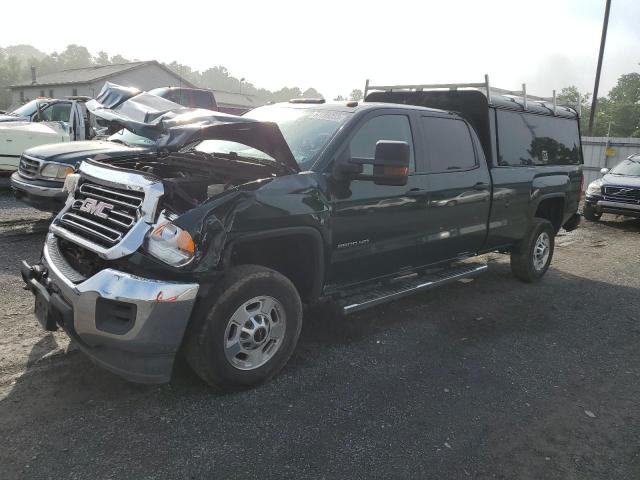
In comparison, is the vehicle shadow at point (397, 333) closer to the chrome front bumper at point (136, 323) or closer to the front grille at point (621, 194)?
the chrome front bumper at point (136, 323)

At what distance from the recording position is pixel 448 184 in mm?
4746

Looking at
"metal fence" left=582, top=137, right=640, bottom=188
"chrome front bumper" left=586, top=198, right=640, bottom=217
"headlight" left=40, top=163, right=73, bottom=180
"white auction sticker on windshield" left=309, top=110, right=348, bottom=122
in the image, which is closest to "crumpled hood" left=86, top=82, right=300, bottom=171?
"white auction sticker on windshield" left=309, top=110, right=348, bottom=122

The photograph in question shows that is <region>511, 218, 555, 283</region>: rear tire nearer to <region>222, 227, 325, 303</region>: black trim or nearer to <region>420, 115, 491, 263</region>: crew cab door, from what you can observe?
<region>420, 115, 491, 263</region>: crew cab door

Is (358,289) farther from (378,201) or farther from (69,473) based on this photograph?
(69,473)

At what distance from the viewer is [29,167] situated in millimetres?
6797

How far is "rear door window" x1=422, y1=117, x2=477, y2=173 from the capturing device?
4.69 meters

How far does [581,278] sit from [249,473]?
5.91 meters

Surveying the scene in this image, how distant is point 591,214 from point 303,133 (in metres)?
10.4

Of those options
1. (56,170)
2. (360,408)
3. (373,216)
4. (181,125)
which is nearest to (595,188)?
(373,216)

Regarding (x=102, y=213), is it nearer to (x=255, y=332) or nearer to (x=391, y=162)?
(x=255, y=332)

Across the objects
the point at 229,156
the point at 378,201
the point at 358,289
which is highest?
the point at 229,156

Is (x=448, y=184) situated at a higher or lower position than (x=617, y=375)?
higher

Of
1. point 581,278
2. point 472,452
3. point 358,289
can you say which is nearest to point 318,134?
point 358,289

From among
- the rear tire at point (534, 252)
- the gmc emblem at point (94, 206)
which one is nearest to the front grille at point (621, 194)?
the rear tire at point (534, 252)
